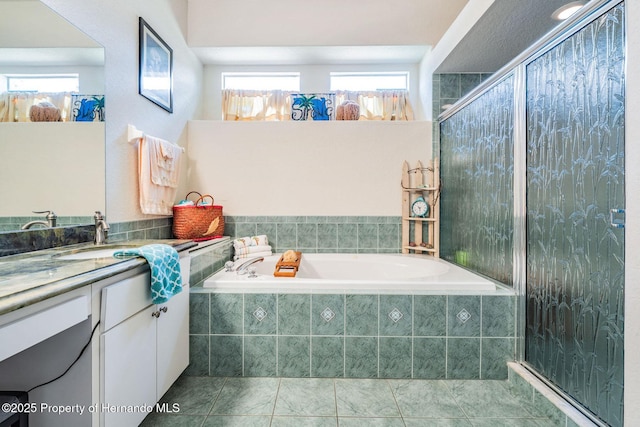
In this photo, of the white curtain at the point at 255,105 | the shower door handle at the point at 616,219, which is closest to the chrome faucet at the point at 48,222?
the white curtain at the point at 255,105

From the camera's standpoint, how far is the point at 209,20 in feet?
9.36

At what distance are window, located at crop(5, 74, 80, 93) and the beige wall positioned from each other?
1446 millimetres

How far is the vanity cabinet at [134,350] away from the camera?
1048mm

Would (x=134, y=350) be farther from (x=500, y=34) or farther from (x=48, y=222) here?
(x=500, y=34)

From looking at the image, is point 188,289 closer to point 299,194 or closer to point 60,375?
point 60,375

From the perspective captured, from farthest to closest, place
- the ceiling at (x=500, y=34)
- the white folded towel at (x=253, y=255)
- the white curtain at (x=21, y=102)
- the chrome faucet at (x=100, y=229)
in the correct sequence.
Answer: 1. the white folded towel at (x=253, y=255)
2. the ceiling at (x=500, y=34)
3. the chrome faucet at (x=100, y=229)
4. the white curtain at (x=21, y=102)

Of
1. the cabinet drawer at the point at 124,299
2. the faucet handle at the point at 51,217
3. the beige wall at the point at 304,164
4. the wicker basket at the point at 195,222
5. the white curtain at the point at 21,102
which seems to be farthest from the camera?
the beige wall at the point at 304,164

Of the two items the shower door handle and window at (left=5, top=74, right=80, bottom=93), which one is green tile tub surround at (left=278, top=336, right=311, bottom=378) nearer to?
the shower door handle

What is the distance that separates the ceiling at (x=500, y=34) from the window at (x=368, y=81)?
0.52 metres

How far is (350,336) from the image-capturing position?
181cm

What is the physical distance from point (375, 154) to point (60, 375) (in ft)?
8.71

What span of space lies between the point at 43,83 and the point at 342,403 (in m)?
2.09

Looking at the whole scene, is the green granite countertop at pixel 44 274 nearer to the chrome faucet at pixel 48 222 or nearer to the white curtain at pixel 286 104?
the chrome faucet at pixel 48 222

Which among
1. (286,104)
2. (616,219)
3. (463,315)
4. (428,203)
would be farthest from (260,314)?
(286,104)
